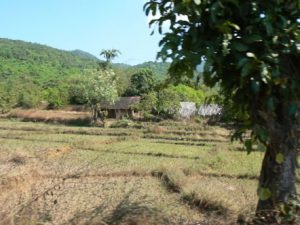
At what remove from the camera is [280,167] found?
132 inches

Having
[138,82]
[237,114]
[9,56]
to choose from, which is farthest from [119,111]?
[9,56]

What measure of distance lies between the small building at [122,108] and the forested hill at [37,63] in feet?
141

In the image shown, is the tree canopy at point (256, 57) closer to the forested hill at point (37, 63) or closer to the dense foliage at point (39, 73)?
the dense foliage at point (39, 73)

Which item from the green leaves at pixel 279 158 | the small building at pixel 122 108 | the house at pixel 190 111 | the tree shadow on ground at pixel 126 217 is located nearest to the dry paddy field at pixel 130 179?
the tree shadow on ground at pixel 126 217

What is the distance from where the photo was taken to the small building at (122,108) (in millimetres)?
44219

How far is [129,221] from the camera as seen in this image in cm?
346

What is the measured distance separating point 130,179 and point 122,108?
31.7m

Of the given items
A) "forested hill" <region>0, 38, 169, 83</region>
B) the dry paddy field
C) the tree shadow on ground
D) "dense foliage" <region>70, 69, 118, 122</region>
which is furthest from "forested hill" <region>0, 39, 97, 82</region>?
the tree shadow on ground

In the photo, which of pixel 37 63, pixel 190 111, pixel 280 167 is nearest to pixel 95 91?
pixel 190 111

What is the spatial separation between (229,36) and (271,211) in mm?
1329

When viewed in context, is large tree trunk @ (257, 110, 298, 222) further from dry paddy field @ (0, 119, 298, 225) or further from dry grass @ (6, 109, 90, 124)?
dry grass @ (6, 109, 90, 124)

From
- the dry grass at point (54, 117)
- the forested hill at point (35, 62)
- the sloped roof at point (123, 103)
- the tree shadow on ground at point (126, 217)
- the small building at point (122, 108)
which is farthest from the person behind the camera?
the forested hill at point (35, 62)

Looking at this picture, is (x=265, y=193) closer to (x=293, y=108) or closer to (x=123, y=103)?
(x=293, y=108)

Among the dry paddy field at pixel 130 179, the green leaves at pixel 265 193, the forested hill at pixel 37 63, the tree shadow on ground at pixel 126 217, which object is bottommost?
the dry paddy field at pixel 130 179
